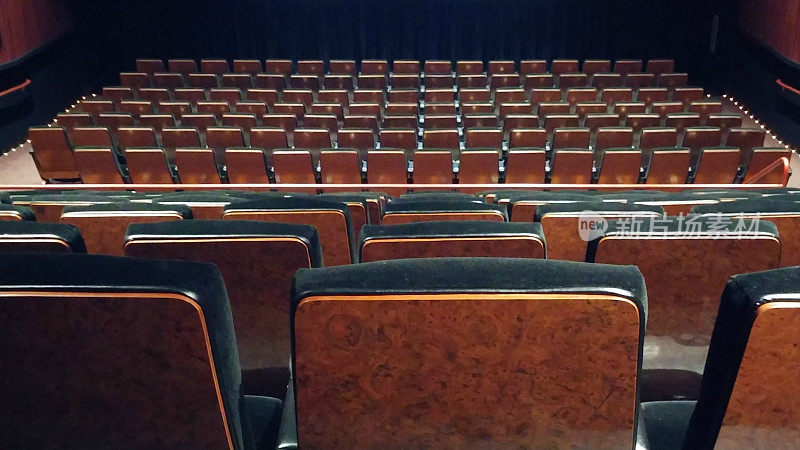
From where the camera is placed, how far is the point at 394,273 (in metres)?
0.27

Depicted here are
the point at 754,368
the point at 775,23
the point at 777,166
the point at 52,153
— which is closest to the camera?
the point at 754,368

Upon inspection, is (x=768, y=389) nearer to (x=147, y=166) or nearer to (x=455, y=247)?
(x=455, y=247)

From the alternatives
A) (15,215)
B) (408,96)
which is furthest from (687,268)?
(408,96)

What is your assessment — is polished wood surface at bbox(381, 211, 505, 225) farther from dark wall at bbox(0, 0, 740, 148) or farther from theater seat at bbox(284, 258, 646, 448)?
dark wall at bbox(0, 0, 740, 148)

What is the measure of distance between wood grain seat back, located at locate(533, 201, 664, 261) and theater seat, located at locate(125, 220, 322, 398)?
0.78 ft

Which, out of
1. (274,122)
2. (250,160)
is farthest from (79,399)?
(274,122)

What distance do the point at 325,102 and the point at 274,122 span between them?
44cm

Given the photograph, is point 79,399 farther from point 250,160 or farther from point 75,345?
point 250,160

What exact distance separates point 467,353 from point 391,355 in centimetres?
4

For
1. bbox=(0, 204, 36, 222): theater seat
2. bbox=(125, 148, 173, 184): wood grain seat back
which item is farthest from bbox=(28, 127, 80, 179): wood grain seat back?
bbox=(0, 204, 36, 222): theater seat

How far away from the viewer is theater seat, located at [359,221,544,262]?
42cm

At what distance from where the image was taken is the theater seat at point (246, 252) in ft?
1.33

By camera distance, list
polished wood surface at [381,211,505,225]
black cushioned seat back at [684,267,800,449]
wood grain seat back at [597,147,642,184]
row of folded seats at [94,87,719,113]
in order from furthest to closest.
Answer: row of folded seats at [94,87,719,113], wood grain seat back at [597,147,642,184], polished wood surface at [381,211,505,225], black cushioned seat back at [684,267,800,449]

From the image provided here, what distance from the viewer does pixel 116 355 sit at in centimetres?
29
